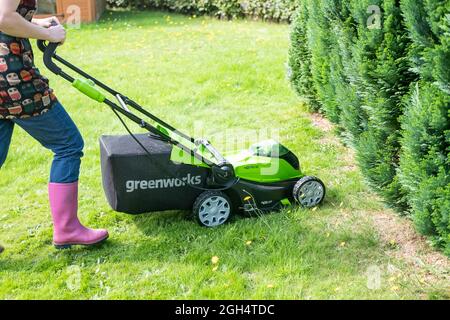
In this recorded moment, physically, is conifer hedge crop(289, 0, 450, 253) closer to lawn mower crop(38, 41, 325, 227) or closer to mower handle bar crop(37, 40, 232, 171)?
lawn mower crop(38, 41, 325, 227)

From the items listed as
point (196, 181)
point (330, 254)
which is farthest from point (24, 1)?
point (330, 254)

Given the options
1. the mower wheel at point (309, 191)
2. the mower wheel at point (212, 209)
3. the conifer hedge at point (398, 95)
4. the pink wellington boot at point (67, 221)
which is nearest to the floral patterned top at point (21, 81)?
the pink wellington boot at point (67, 221)

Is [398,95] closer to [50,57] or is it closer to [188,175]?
[188,175]

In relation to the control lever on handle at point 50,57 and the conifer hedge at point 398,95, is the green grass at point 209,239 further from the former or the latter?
the control lever on handle at point 50,57

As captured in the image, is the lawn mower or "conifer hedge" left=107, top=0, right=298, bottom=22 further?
"conifer hedge" left=107, top=0, right=298, bottom=22

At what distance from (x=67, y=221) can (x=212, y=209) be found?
85cm

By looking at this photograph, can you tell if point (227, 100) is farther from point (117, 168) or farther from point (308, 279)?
point (308, 279)

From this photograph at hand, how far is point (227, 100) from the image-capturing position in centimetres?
632

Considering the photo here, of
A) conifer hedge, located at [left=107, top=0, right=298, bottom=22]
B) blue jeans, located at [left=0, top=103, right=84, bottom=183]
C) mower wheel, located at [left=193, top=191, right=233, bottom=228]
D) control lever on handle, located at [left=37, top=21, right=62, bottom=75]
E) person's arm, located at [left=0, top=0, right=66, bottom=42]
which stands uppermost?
person's arm, located at [left=0, top=0, right=66, bottom=42]

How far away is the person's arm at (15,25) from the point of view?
2.95 meters

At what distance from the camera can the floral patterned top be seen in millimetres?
3127

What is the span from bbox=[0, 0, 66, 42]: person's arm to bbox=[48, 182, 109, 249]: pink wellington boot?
0.85 m

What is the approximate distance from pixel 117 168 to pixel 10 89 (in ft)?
2.39

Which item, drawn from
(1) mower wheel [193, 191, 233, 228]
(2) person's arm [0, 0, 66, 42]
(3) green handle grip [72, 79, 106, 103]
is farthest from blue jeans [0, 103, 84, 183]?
(1) mower wheel [193, 191, 233, 228]
